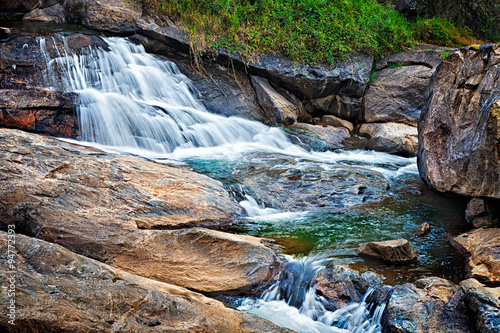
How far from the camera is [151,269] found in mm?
3980

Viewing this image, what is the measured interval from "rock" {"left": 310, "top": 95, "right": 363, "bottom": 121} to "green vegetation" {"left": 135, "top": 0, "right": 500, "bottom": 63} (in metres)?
1.13

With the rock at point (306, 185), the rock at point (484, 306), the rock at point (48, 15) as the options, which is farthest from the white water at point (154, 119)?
the rock at point (484, 306)

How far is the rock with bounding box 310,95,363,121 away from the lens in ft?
37.8

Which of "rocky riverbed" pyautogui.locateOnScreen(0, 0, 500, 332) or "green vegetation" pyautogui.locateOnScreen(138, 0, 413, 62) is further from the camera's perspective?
"green vegetation" pyautogui.locateOnScreen(138, 0, 413, 62)

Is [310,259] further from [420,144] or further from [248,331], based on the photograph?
[420,144]

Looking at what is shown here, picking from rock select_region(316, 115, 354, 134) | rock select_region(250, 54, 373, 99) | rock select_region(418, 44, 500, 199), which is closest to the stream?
rock select_region(418, 44, 500, 199)

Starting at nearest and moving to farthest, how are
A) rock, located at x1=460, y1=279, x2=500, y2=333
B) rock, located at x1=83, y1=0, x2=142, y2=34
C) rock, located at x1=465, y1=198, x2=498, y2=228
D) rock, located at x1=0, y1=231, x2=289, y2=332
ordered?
rock, located at x1=0, y1=231, x2=289, y2=332
rock, located at x1=460, y1=279, x2=500, y2=333
rock, located at x1=465, y1=198, x2=498, y2=228
rock, located at x1=83, y1=0, x2=142, y2=34

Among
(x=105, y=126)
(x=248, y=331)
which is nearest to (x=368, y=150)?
(x=105, y=126)

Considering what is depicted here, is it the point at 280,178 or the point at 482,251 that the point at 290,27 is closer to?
the point at 280,178

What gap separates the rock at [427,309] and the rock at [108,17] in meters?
9.40

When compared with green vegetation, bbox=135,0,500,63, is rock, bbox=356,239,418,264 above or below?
below

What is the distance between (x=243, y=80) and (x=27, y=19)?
6.28 meters

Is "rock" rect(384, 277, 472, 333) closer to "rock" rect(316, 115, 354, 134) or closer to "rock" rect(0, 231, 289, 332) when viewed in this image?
"rock" rect(0, 231, 289, 332)

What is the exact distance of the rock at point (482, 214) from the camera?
512 cm
